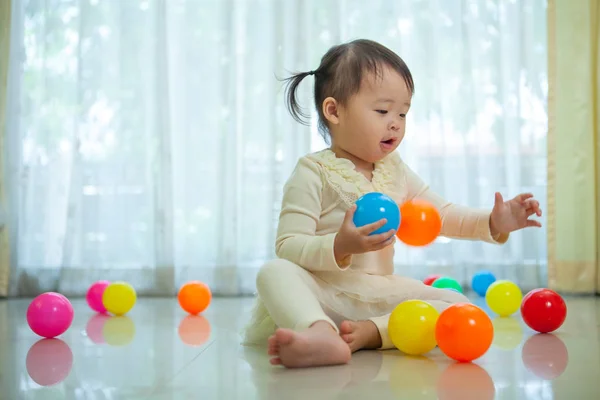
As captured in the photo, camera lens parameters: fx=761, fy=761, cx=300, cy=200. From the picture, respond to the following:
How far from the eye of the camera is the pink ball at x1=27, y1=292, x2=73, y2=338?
181cm

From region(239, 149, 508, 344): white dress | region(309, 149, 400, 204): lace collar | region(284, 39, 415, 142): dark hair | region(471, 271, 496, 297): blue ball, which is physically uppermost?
region(284, 39, 415, 142): dark hair

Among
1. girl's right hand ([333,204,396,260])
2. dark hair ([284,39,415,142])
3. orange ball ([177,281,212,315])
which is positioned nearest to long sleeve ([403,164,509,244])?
dark hair ([284,39,415,142])

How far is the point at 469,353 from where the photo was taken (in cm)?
139

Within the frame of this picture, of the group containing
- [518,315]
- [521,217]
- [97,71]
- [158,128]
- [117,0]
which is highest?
[117,0]

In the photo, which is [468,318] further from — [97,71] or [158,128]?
[97,71]

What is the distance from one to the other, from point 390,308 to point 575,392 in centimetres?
58

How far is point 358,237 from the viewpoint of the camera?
1435mm

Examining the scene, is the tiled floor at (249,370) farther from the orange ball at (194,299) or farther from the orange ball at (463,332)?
the orange ball at (194,299)

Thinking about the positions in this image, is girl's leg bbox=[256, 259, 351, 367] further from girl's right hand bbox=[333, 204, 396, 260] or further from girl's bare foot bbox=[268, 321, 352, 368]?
girl's right hand bbox=[333, 204, 396, 260]

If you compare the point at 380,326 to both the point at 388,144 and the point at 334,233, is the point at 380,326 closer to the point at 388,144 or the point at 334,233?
the point at 334,233

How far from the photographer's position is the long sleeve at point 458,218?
177cm

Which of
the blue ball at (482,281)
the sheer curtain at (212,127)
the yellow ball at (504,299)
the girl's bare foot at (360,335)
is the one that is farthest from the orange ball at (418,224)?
the sheer curtain at (212,127)

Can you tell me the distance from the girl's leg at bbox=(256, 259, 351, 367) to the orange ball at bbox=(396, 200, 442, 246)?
24cm

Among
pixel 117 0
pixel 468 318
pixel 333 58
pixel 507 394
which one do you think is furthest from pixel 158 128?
pixel 507 394
